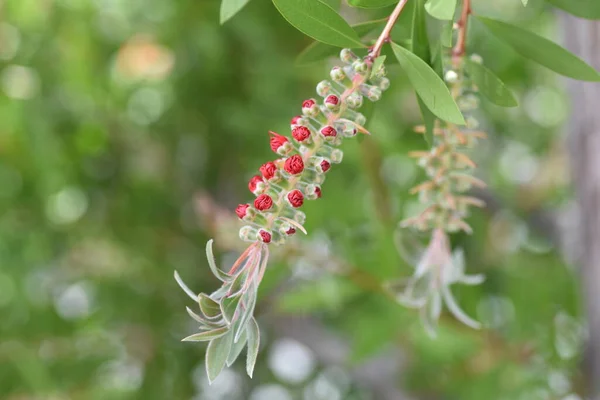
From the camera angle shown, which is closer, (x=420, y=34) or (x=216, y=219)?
(x=420, y=34)

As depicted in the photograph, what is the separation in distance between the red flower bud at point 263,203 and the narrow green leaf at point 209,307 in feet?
0.07

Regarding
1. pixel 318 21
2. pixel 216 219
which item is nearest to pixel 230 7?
pixel 318 21

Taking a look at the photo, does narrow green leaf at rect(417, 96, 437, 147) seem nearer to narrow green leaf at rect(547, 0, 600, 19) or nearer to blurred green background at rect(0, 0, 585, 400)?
narrow green leaf at rect(547, 0, 600, 19)

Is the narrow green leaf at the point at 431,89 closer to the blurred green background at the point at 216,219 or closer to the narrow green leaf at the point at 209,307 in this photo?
the narrow green leaf at the point at 209,307

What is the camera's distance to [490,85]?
19 centimetres

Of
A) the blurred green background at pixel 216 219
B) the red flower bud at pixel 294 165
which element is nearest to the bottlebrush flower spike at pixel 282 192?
the red flower bud at pixel 294 165

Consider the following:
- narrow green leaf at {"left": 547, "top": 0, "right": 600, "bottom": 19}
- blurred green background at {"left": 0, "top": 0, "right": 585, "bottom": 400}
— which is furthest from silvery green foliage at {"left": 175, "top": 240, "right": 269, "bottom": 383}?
blurred green background at {"left": 0, "top": 0, "right": 585, "bottom": 400}

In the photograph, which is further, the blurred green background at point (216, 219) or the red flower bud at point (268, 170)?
the blurred green background at point (216, 219)

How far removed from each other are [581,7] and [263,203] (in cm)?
10

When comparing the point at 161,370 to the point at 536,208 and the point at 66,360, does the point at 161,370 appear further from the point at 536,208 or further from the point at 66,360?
the point at 536,208

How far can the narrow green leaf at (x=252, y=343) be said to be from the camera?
15 cm

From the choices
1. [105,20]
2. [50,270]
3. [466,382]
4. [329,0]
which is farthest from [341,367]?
[329,0]

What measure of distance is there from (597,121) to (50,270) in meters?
0.48

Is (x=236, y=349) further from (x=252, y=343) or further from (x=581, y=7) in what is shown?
(x=581, y=7)
